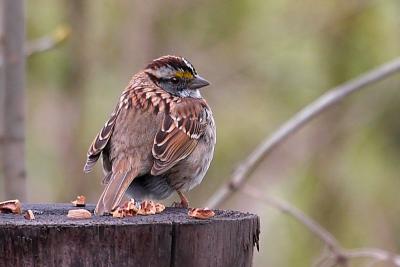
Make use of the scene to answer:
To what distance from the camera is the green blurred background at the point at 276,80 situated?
9.13 meters

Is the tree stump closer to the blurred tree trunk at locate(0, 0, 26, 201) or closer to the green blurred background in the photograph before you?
the blurred tree trunk at locate(0, 0, 26, 201)

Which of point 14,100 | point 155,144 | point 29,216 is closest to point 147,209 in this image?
point 29,216

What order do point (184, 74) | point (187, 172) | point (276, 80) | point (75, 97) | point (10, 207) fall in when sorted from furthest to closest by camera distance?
1. point (276, 80)
2. point (75, 97)
3. point (184, 74)
4. point (187, 172)
5. point (10, 207)

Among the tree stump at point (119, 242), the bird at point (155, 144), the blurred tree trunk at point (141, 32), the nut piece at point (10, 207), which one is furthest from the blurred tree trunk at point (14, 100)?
the blurred tree trunk at point (141, 32)

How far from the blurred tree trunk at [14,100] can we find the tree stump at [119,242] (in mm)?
2040

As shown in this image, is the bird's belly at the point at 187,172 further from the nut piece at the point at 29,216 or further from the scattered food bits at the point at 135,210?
the nut piece at the point at 29,216

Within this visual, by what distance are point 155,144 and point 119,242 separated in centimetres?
183

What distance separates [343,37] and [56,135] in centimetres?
285

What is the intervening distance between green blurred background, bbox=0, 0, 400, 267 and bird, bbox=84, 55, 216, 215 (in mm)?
3732

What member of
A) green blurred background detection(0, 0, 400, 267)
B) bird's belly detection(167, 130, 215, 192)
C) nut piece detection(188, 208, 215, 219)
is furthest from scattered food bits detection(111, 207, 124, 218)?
green blurred background detection(0, 0, 400, 267)

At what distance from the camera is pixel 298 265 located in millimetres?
8898

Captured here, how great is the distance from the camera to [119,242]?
323cm

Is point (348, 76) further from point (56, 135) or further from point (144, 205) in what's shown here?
point (144, 205)

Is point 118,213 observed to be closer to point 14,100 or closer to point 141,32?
point 14,100
